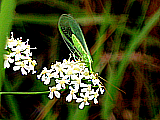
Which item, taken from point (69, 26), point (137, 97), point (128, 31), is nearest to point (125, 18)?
point (128, 31)

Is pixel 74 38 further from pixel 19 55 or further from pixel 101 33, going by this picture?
pixel 101 33

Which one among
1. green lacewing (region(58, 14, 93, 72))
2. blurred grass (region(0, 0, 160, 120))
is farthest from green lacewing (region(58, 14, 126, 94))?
blurred grass (region(0, 0, 160, 120))

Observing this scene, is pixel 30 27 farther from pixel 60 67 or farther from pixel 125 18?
pixel 60 67

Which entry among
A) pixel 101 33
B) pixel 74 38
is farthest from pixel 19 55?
pixel 101 33

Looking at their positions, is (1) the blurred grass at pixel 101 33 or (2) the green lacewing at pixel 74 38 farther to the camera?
(1) the blurred grass at pixel 101 33

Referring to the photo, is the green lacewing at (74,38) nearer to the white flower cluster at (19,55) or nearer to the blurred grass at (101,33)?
the white flower cluster at (19,55)

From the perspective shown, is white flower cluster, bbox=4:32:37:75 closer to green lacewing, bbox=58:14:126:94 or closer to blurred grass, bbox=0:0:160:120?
→ green lacewing, bbox=58:14:126:94

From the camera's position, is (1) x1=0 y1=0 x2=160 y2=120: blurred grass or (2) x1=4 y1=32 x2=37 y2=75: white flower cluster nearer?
(2) x1=4 y1=32 x2=37 y2=75: white flower cluster

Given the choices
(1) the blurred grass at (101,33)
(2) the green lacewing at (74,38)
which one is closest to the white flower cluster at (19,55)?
(2) the green lacewing at (74,38)
